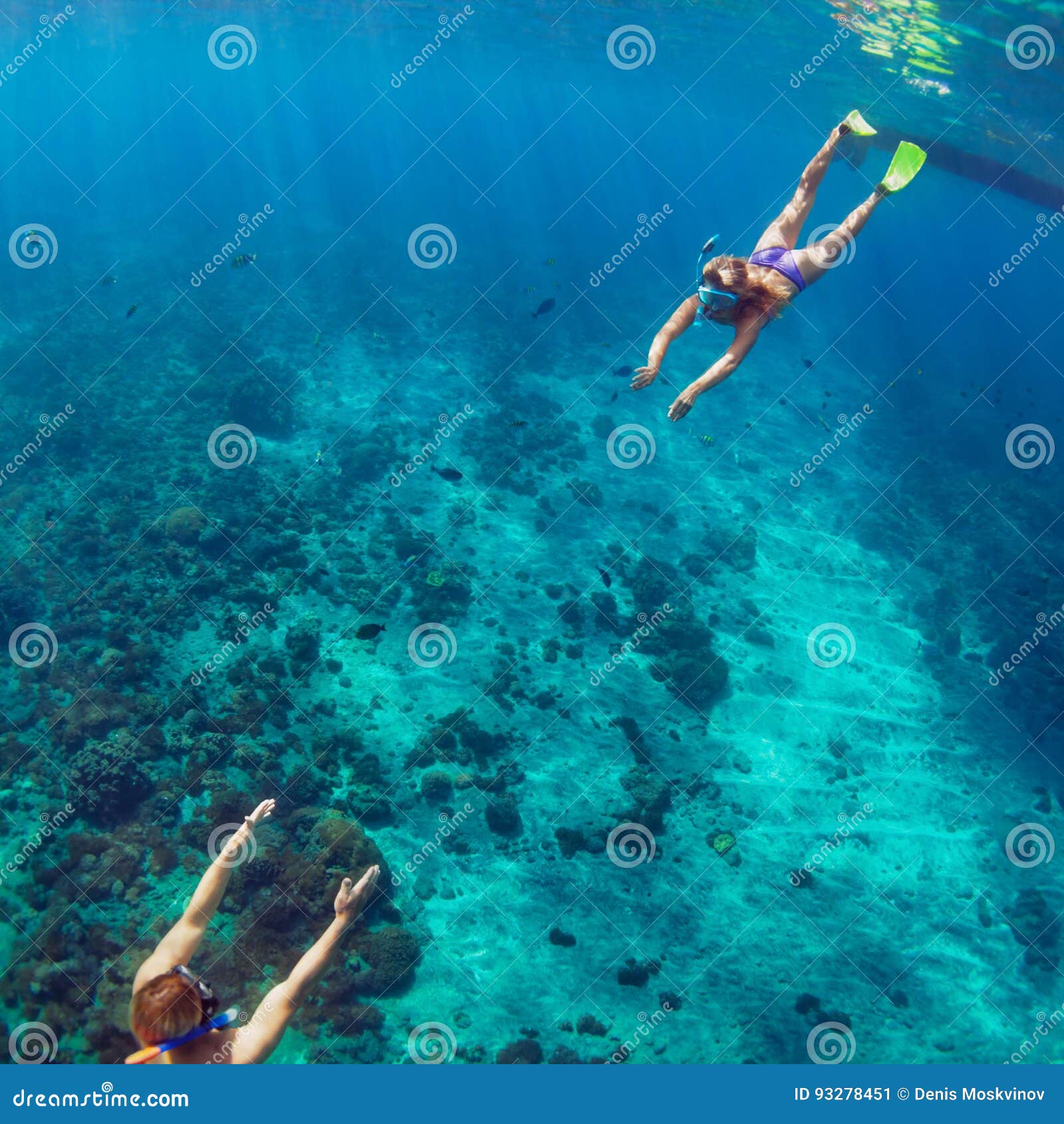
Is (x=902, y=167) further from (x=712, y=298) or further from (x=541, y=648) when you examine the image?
(x=541, y=648)

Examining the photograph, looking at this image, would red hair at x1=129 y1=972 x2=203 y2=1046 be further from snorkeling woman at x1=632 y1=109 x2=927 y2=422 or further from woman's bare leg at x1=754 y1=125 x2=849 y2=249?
woman's bare leg at x1=754 y1=125 x2=849 y2=249

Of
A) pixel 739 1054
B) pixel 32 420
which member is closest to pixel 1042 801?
pixel 739 1054

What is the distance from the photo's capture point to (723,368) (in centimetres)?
657

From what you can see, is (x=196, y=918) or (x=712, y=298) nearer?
(x=196, y=918)

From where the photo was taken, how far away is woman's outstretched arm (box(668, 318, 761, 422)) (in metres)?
5.95

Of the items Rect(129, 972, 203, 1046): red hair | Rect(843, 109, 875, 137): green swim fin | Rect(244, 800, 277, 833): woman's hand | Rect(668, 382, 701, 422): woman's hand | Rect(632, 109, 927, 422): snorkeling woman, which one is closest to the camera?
Rect(129, 972, 203, 1046): red hair

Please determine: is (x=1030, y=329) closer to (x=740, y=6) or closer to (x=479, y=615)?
(x=740, y=6)

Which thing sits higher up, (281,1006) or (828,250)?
(828,250)

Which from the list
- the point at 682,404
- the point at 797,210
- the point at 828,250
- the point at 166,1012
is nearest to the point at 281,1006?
the point at 166,1012

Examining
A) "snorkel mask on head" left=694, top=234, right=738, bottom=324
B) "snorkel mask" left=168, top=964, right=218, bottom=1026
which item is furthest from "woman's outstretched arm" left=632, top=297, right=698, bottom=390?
"snorkel mask" left=168, top=964, right=218, bottom=1026

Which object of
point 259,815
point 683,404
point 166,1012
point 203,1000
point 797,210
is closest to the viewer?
point 166,1012

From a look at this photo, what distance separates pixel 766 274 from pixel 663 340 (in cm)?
149

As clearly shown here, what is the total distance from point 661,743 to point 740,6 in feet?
98.2

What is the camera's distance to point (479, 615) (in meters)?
14.9
